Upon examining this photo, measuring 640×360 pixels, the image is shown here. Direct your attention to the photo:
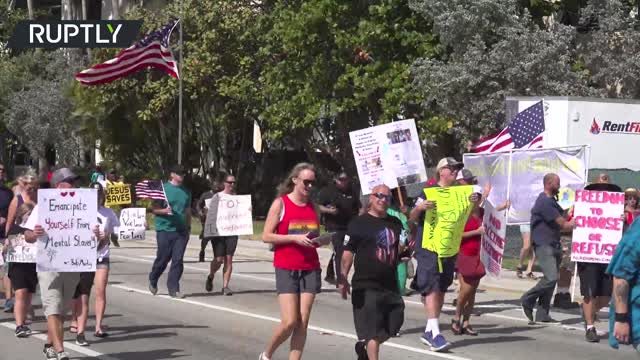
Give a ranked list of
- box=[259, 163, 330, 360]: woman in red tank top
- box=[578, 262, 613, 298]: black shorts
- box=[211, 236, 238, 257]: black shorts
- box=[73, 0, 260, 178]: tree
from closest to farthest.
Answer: box=[259, 163, 330, 360]: woman in red tank top
box=[578, 262, 613, 298]: black shorts
box=[211, 236, 238, 257]: black shorts
box=[73, 0, 260, 178]: tree

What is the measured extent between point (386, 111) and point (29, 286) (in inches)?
626

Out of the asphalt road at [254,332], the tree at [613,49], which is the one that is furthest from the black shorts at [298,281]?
the tree at [613,49]

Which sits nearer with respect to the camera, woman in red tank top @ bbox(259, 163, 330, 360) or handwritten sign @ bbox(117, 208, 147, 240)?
woman in red tank top @ bbox(259, 163, 330, 360)

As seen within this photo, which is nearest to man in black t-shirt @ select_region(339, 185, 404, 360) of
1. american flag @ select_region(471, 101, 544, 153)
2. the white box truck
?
american flag @ select_region(471, 101, 544, 153)

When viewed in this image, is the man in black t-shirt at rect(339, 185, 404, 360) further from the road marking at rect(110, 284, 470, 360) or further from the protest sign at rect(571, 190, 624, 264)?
the protest sign at rect(571, 190, 624, 264)

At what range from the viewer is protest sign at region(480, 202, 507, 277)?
44.8 feet

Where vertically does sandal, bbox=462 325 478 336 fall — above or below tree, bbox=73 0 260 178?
below

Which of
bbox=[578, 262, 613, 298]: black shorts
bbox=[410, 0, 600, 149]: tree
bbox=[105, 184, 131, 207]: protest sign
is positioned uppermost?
bbox=[410, 0, 600, 149]: tree

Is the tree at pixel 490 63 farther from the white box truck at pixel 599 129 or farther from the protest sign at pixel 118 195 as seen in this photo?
the protest sign at pixel 118 195

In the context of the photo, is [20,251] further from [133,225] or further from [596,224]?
[133,225]

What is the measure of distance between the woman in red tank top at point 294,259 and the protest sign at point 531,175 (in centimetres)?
840

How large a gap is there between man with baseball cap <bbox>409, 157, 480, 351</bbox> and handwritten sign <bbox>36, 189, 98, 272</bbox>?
332 cm

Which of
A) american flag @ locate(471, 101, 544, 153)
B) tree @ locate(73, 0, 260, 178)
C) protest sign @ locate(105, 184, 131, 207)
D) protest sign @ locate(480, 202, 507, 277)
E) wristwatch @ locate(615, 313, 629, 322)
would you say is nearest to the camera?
wristwatch @ locate(615, 313, 629, 322)

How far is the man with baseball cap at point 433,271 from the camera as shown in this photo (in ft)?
36.9
